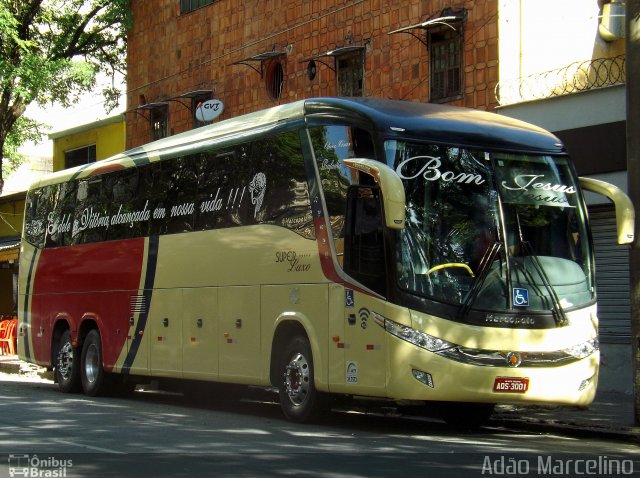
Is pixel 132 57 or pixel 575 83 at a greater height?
pixel 132 57

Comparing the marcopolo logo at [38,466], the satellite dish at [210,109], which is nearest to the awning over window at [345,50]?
the satellite dish at [210,109]

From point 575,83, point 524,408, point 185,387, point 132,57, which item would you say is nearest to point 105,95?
point 132,57

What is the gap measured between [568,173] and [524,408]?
4200 millimetres

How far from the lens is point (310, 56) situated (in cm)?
2473

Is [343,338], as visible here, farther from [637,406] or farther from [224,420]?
[637,406]

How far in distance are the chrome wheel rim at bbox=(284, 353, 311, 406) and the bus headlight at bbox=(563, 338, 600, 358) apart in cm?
313

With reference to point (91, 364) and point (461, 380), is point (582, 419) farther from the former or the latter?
point (91, 364)

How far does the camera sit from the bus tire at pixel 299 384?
1392 centimetres

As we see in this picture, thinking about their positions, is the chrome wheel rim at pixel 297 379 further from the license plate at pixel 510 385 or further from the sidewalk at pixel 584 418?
the sidewalk at pixel 584 418

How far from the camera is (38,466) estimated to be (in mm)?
9578

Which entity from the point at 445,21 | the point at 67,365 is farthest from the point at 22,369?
the point at 445,21

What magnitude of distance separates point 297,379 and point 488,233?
313 cm

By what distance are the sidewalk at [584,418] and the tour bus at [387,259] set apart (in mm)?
604

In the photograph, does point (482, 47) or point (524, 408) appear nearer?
point (524, 408)
